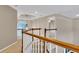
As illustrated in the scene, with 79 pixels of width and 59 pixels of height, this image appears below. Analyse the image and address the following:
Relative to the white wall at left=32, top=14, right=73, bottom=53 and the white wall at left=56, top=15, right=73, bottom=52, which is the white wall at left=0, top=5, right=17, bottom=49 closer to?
the white wall at left=32, top=14, right=73, bottom=53

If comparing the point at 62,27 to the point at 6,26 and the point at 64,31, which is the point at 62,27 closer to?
the point at 64,31

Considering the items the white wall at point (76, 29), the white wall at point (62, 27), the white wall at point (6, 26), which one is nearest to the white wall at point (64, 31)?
the white wall at point (62, 27)

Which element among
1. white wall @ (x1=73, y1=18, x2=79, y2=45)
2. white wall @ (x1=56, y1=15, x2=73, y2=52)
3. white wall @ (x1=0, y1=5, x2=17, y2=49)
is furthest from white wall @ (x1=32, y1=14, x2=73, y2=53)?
white wall @ (x1=0, y1=5, x2=17, y2=49)

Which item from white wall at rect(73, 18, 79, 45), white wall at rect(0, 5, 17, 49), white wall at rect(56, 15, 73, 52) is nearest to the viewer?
white wall at rect(0, 5, 17, 49)

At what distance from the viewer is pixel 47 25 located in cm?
598

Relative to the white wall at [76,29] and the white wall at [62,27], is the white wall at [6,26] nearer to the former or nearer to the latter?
the white wall at [62,27]

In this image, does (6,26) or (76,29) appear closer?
(6,26)

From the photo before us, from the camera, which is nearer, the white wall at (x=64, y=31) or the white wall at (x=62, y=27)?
the white wall at (x=62, y=27)

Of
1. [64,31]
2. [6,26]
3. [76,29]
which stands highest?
[6,26]

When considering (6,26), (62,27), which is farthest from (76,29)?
(6,26)
